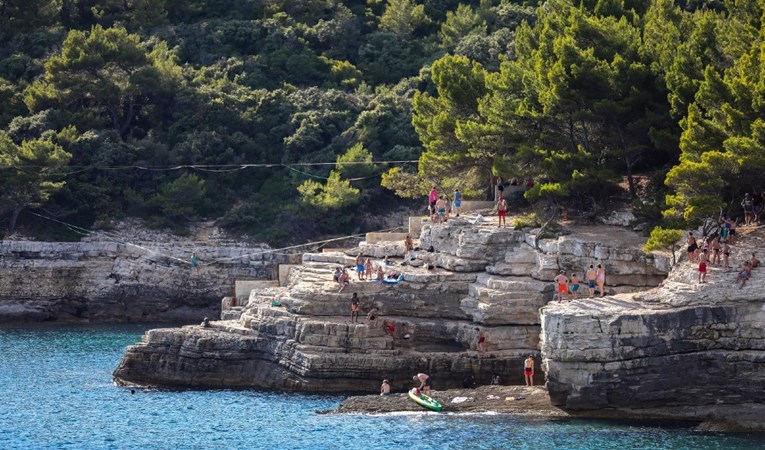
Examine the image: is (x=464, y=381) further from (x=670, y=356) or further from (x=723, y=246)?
(x=723, y=246)

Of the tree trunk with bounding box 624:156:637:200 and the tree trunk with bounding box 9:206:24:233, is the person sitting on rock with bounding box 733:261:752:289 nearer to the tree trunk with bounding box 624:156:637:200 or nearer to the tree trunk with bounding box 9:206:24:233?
the tree trunk with bounding box 624:156:637:200

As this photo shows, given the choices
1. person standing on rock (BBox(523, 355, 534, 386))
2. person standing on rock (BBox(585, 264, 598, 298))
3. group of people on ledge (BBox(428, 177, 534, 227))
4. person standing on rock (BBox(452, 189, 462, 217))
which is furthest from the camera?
person standing on rock (BBox(452, 189, 462, 217))

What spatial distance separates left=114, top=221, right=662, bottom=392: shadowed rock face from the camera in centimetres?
5741

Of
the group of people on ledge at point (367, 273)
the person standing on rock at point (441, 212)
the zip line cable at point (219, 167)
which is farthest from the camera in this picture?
the zip line cable at point (219, 167)

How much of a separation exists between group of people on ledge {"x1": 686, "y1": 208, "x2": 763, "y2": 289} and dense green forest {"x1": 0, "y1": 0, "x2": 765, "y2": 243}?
1.92ft

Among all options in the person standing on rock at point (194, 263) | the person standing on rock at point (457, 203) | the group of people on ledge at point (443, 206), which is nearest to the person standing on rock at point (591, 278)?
the group of people on ledge at point (443, 206)

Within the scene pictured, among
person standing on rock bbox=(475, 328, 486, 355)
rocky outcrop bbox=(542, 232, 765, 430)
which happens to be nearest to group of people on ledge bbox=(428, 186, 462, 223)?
person standing on rock bbox=(475, 328, 486, 355)

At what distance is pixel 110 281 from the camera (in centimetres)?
7531

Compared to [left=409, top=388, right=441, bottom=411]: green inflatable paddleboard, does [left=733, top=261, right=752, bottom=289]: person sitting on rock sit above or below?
above

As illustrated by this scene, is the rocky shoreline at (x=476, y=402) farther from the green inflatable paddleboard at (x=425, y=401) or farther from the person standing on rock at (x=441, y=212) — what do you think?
the person standing on rock at (x=441, y=212)

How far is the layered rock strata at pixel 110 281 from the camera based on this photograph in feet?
247

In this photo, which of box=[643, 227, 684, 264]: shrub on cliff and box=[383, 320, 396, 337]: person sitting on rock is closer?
box=[643, 227, 684, 264]: shrub on cliff

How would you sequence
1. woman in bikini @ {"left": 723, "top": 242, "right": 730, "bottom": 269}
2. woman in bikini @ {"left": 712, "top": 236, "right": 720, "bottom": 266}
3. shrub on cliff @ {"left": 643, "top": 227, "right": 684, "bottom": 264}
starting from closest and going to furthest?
1. woman in bikini @ {"left": 723, "top": 242, "right": 730, "bottom": 269}
2. woman in bikini @ {"left": 712, "top": 236, "right": 720, "bottom": 266}
3. shrub on cliff @ {"left": 643, "top": 227, "right": 684, "bottom": 264}

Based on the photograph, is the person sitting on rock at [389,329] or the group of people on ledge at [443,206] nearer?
the person sitting on rock at [389,329]
